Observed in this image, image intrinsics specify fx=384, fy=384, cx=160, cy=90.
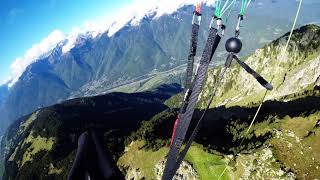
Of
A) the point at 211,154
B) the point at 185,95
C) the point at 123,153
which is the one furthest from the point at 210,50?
the point at 123,153

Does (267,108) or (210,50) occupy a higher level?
(210,50)

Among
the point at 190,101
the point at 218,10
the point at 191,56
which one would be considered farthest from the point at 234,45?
the point at 190,101

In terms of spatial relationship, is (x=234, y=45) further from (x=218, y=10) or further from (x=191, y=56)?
(x=191, y=56)

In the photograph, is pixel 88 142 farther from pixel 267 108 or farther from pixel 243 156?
pixel 267 108

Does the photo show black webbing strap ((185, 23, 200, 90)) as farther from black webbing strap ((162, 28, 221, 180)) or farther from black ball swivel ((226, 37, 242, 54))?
black ball swivel ((226, 37, 242, 54))

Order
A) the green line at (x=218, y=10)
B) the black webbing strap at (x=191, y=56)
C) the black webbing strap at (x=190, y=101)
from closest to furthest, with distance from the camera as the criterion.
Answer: the black webbing strap at (x=190, y=101) → the green line at (x=218, y=10) → the black webbing strap at (x=191, y=56)

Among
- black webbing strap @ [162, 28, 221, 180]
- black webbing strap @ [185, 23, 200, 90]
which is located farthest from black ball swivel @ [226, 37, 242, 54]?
black webbing strap @ [185, 23, 200, 90]

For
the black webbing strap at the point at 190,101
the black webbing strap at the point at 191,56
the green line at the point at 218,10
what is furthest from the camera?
the black webbing strap at the point at 191,56

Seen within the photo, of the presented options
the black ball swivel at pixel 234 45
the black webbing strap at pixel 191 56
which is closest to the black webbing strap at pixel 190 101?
the black ball swivel at pixel 234 45

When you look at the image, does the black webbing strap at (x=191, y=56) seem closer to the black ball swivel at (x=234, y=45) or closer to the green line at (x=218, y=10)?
the green line at (x=218, y=10)
